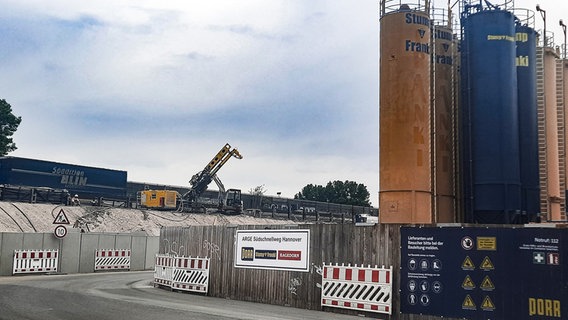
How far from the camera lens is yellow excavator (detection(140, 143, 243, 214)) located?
186 feet

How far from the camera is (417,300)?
14555 mm

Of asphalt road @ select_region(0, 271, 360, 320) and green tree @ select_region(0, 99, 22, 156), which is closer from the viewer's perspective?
asphalt road @ select_region(0, 271, 360, 320)

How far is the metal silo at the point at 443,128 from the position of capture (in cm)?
2883

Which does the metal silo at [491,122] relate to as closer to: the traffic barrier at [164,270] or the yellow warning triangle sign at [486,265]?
the yellow warning triangle sign at [486,265]

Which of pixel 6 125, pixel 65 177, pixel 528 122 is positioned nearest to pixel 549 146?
pixel 528 122

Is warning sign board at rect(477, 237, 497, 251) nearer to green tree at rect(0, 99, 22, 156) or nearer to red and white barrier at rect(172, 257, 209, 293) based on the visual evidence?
red and white barrier at rect(172, 257, 209, 293)

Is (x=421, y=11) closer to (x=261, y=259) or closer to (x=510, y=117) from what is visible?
(x=510, y=117)

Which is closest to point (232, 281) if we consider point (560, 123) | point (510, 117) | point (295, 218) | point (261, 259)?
point (261, 259)

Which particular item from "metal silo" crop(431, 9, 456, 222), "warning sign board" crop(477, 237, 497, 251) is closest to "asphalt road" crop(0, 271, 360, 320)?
"warning sign board" crop(477, 237, 497, 251)

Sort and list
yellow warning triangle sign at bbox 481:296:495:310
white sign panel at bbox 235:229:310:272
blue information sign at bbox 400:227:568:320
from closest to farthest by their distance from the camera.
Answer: blue information sign at bbox 400:227:568:320, yellow warning triangle sign at bbox 481:296:495:310, white sign panel at bbox 235:229:310:272

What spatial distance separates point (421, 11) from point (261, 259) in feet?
56.3

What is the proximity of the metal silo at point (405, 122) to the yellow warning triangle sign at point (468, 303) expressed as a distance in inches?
517

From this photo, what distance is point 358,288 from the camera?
51.7ft

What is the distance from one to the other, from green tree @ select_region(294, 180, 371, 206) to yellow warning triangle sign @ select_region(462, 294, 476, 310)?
340 ft
